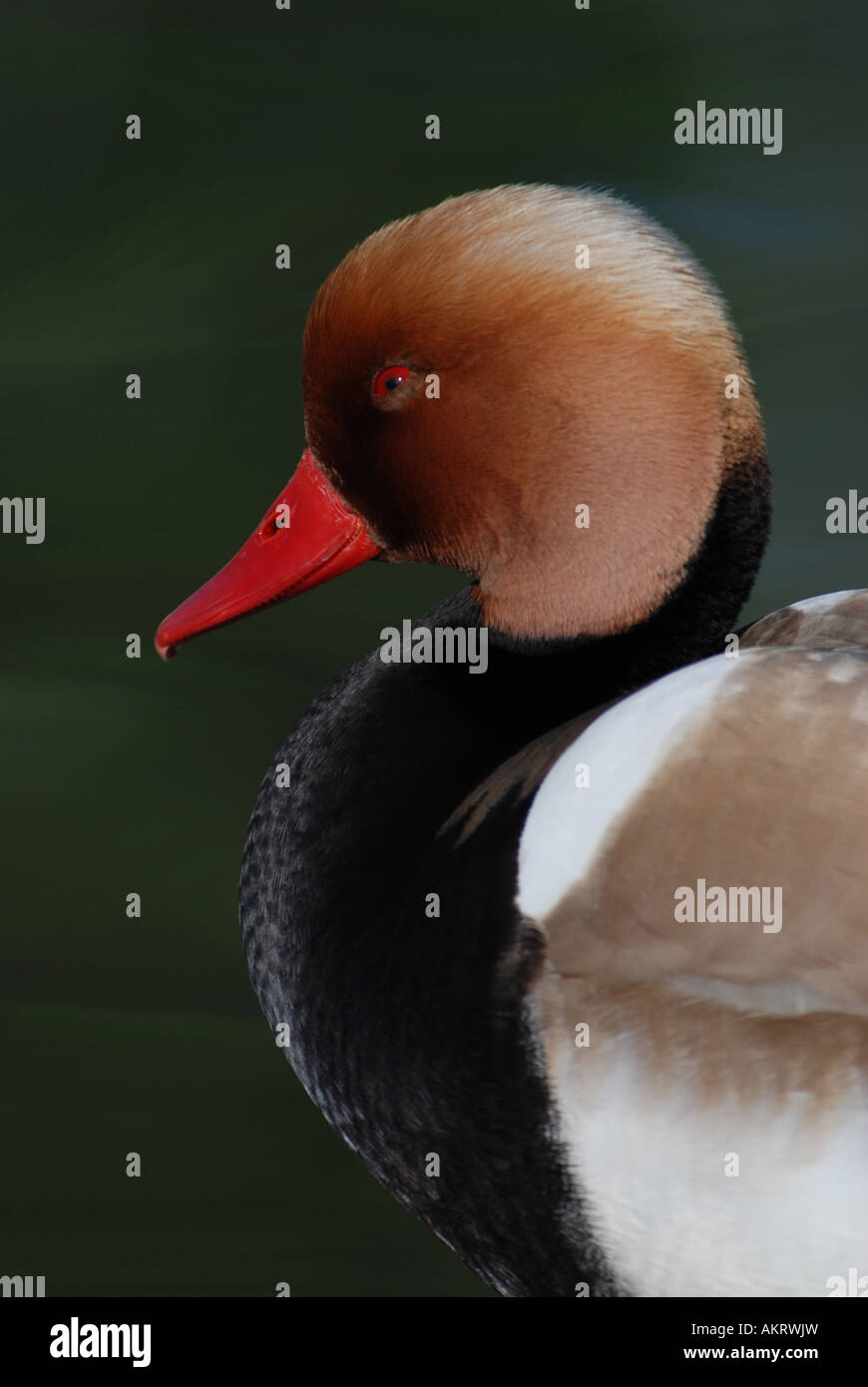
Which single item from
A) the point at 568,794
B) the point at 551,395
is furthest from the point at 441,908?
the point at 551,395

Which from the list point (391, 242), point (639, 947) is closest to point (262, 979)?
point (639, 947)

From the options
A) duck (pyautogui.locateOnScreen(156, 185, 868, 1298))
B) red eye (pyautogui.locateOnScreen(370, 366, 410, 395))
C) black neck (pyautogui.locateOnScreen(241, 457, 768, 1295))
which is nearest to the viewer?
duck (pyautogui.locateOnScreen(156, 185, 868, 1298))

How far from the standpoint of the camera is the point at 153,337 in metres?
3.91

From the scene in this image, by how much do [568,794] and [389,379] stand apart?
0.47 m

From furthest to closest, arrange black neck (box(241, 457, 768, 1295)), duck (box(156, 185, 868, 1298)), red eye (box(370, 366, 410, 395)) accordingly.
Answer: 1. red eye (box(370, 366, 410, 395))
2. black neck (box(241, 457, 768, 1295))
3. duck (box(156, 185, 868, 1298))

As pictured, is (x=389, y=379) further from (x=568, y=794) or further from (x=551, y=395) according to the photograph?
(x=568, y=794)

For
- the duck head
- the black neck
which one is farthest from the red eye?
the black neck

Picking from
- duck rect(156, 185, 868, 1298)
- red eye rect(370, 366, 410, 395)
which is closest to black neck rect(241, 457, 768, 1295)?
duck rect(156, 185, 868, 1298)

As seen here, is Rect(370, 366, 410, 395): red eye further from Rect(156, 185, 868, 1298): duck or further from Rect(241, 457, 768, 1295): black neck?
Rect(241, 457, 768, 1295): black neck

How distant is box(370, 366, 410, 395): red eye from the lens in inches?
75.1

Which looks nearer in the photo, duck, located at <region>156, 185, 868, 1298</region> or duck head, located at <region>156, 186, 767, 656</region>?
duck, located at <region>156, 185, 868, 1298</region>

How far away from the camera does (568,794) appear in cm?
172

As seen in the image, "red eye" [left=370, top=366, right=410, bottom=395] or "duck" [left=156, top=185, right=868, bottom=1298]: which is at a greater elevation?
"red eye" [left=370, top=366, right=410, bottom=395]
